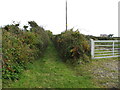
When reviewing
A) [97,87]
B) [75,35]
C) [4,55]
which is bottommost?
[97,87]

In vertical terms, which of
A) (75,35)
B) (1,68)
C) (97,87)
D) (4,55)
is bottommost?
(97,87)

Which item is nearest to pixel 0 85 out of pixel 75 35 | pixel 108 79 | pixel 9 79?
pixel 9 79

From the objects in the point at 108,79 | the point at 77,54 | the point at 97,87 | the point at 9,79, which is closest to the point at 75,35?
the point at 77,54

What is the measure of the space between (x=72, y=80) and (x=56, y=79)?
0.51 metres

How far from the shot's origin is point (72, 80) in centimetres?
415

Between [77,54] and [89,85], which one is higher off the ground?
[77,54]

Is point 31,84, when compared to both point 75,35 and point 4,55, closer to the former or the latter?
point 4,55

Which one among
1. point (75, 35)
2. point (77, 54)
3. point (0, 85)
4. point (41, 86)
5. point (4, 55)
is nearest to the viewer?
point (0, 85)

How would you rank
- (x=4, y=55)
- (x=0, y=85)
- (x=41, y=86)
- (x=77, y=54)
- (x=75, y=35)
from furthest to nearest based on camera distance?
(x=75, y=35)
(x=77, y=54)
(x=4, y=55)
(x=41, y=86)
(x=0, y=85)

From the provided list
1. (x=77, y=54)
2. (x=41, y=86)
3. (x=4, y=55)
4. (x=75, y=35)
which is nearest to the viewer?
(x=41, y=86)

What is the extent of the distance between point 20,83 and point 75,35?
449cm

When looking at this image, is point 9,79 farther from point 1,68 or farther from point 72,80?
point 72,80

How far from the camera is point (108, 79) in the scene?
14.2ft

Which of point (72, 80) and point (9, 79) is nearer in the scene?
point (9, 79)
